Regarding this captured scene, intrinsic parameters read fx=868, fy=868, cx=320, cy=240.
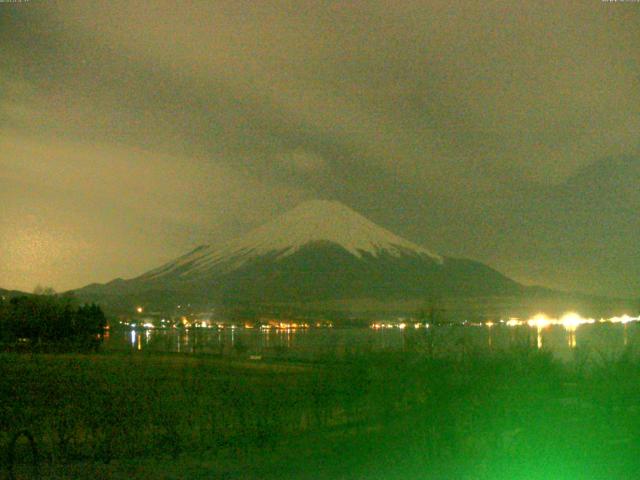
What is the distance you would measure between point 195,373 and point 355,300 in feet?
411

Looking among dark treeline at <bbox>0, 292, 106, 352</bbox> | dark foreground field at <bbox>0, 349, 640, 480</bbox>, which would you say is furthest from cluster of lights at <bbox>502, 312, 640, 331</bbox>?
dark treeline at <bbox>0, 292, 106, 352</bbox>

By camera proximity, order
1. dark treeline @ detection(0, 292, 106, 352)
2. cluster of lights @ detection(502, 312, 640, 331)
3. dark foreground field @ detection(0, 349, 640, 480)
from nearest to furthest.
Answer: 1. dark foreground field @ detection(0, 349, 640, 480)
2. cluster of lights @ detection(502, 312, 640, 331)
3. dark treeline @ detection(0, 292, 106, 352)

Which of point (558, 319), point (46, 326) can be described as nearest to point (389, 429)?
point (46, 326)

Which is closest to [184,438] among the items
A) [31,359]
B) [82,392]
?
[82,392]

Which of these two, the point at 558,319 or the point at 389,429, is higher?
the point at 558,319

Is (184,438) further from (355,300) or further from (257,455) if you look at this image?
(355,300)

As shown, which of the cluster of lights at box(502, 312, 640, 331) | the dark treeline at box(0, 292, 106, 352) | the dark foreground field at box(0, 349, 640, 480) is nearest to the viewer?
the dark foreground field at box(0, 349, 640, 480)

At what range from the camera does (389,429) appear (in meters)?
15.0

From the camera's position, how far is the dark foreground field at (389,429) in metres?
12.0

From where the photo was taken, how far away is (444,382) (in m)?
14.7

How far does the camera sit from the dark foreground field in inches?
473

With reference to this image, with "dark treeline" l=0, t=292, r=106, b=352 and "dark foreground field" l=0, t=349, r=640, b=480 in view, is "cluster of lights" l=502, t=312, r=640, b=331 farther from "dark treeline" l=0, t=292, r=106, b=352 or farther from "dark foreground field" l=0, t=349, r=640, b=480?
"dark treeline" l=0, t=292, r=106, b=352

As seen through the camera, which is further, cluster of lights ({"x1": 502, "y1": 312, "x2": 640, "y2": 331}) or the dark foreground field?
cluster of lights ({"x1": 502, "y1": 312, "x2": 640, "y2": 331})

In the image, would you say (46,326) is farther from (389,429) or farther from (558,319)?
(558,319)
